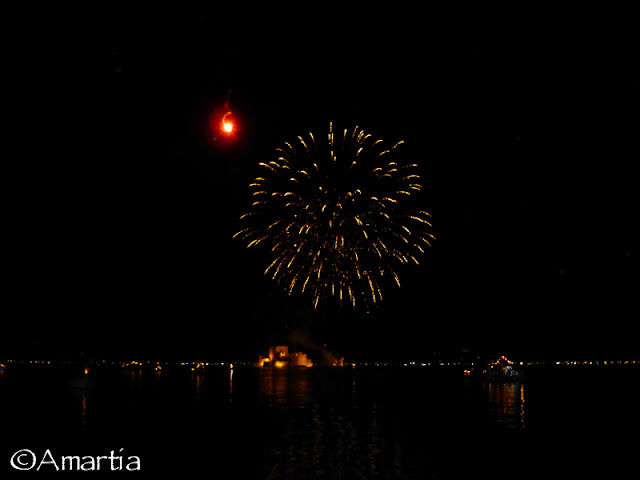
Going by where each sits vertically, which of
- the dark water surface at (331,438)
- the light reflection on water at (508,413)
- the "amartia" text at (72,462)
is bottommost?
the light reflection on water at (508,413)

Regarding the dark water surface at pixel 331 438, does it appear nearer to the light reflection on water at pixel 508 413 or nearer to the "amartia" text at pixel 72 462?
the light reflection on water at pixel 508 413

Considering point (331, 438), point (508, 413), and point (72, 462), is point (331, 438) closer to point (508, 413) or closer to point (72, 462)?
point (72, 462)

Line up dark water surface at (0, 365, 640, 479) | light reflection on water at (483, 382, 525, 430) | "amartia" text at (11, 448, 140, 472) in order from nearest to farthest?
"amartia" text at (11, 448, 140, 472) < dark water surface at (0, 365, 640, 479) < light reflection on water at (483, 382, 525, 430)

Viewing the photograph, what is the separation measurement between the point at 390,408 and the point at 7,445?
35.6 meters

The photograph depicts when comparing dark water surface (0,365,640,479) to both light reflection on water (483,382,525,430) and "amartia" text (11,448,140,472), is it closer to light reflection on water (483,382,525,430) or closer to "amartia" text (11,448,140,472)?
light reflection on water (483,382,525,430)

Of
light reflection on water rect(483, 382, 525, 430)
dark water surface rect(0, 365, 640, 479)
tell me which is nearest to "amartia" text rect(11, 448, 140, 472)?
dark water surface rect(0, 365, 640, 479)

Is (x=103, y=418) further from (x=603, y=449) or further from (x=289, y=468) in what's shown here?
(x=603, y=449)

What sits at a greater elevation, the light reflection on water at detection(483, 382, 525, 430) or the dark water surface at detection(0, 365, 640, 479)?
the dark water surface at detection(0, 365, 640, 479)

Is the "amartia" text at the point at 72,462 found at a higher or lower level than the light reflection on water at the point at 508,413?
higher

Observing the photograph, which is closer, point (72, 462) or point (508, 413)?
point (72, 462)

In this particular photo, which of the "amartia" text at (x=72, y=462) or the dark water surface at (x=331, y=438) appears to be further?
the dark water surface at (x=331, y=438)

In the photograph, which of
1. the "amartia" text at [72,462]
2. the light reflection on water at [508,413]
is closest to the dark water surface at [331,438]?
the light reflection on water at [508,413]

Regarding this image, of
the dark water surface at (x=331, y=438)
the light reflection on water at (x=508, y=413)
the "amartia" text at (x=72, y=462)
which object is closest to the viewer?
the "amartia" text at (x=72, y=462)

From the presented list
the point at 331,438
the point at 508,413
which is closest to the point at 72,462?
the point at 331,438
